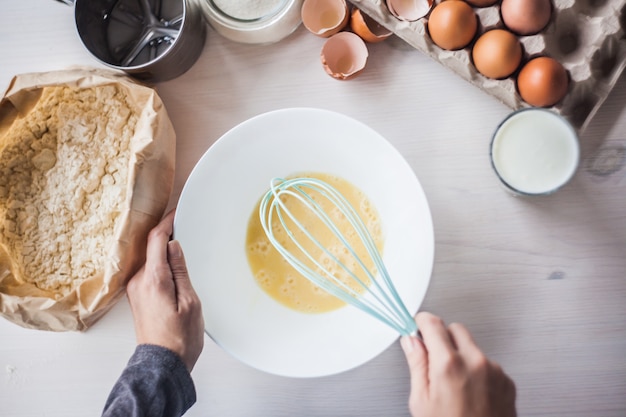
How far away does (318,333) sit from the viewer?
722 mm

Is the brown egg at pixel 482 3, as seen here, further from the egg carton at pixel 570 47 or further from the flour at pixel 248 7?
the flour at pixel 248 7

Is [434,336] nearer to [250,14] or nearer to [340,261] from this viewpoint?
[340,261]

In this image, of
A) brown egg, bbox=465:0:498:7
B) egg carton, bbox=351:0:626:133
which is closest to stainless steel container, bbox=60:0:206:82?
egg carton, bbox=351:0:626:133

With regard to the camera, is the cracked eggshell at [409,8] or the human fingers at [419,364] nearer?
the human fingers at [419,364]

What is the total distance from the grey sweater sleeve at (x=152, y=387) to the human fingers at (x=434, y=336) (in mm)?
303

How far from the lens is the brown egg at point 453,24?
2.19ft

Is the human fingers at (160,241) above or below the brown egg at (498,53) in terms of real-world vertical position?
below

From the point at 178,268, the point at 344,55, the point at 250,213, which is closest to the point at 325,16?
the point at 344,55

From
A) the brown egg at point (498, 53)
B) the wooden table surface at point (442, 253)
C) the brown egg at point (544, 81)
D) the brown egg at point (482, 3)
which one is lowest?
the wooden table surface at point (442, 253)

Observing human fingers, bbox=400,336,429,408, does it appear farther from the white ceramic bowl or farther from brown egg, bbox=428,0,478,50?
brown egg, bbox=428,0,478,50

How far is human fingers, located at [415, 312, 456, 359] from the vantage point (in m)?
0.58

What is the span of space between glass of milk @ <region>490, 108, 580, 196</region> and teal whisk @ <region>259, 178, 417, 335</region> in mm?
208

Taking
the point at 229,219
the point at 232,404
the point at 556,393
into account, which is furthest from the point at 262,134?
the point at 556,393

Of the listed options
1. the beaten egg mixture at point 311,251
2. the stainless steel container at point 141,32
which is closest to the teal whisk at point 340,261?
the beaten egg mixture at point 311,251
